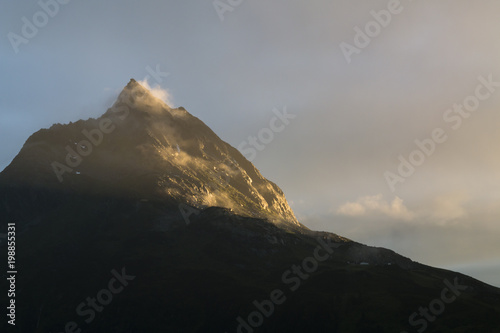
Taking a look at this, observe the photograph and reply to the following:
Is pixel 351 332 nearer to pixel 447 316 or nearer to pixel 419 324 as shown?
pixel 419 324

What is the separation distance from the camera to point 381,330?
7539 inches

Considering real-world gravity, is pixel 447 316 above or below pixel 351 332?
above

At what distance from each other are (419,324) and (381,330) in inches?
675

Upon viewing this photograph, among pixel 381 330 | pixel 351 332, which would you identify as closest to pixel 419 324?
pixel 381 330

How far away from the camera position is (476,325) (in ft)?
599

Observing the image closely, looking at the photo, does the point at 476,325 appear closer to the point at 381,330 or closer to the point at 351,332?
the point at 381,330

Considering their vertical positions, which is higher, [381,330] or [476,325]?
[476,325]

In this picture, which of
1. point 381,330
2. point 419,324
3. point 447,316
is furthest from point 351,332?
point 447,316

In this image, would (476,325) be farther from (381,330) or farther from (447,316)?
(381,330)

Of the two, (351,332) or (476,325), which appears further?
(351,332)

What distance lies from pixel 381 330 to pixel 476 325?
3941 cm

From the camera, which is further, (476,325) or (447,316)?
(447,316)

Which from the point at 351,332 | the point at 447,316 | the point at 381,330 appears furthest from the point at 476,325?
the point at 351,332

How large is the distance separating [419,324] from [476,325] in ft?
75.0
